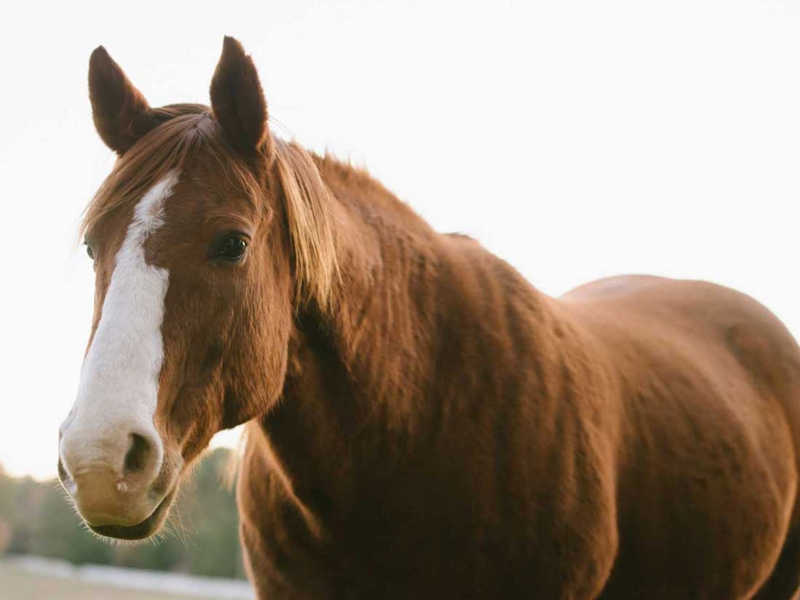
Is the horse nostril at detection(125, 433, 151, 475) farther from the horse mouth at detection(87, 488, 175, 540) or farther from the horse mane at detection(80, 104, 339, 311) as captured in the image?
the horse mane at detection(80, 104, 339, 311)

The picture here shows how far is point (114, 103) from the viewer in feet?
10.1

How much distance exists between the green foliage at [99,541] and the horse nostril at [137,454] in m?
28.0

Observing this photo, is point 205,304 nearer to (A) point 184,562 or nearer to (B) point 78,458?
(B) point 78,458

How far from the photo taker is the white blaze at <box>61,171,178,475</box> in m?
2.22

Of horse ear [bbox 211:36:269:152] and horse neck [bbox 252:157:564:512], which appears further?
horse neck [bbox 252:157:564:512]

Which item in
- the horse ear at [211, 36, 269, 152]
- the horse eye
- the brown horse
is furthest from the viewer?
the horse ear at [211, 36, 269, 152]

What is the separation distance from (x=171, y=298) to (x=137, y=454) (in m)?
0.45

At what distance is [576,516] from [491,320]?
2.61 feet

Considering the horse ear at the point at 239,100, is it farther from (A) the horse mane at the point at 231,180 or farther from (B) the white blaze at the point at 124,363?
(B) the white blaze at the point at 124,363

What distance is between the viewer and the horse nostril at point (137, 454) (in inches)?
90.3

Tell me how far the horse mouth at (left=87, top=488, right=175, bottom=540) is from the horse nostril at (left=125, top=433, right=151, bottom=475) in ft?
0.56

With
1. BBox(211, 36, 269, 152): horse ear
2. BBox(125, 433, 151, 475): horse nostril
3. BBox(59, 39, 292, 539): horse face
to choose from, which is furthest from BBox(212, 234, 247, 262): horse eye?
BBox(125, 433, 151, 475): horse nostril

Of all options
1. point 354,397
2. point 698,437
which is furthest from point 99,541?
point 354,397

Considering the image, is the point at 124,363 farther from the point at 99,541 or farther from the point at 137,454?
the point at 99,541
